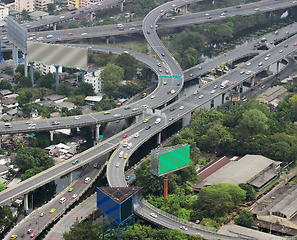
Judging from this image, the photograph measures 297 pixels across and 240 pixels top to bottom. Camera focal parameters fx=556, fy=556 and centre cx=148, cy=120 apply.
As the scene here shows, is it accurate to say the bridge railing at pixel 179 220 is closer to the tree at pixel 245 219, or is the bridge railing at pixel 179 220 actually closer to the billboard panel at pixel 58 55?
the tree at pixel 245 219

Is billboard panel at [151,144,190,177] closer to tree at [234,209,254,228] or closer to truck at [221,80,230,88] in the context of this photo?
tree at [234,209,254,228]

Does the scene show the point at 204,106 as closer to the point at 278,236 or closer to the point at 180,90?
the point at 180,90

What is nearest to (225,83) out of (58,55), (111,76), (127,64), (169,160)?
(127,64)

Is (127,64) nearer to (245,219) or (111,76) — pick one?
(111,76)

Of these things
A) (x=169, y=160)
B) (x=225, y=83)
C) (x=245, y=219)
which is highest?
(x=225, y=83)

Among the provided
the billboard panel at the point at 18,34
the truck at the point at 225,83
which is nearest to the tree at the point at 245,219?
the truck at the point at 225,83

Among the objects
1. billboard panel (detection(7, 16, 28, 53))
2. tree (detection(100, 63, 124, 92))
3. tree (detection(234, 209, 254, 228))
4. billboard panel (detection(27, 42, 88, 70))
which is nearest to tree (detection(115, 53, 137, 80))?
tree (detection(100, 63, 124, 92))
